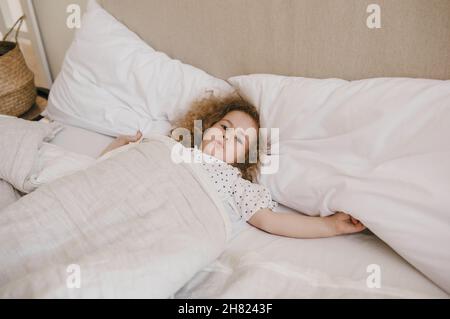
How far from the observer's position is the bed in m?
0.74

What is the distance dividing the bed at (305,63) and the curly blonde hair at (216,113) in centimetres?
12

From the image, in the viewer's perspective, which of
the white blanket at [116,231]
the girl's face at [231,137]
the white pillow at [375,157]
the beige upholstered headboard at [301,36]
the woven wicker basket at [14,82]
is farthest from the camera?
the woven wicker basket at [14,82]

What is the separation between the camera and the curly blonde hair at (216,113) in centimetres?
114

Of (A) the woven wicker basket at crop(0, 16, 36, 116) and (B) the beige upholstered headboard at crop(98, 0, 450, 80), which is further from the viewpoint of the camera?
(A) the woven wicker basket at crop(0, 16, 36, 116)

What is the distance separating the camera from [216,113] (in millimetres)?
1179

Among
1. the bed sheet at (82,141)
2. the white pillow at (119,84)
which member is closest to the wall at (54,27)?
the white pillow at (119,84)

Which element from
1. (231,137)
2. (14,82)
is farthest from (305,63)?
(14,82)

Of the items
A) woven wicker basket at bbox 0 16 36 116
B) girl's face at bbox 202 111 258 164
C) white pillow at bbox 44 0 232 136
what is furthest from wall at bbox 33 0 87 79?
girl's face at bbox 202 111 258 164

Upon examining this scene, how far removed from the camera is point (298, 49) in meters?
1.06

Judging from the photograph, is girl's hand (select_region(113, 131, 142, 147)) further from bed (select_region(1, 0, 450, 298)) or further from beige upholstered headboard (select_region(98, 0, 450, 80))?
beige upholstered headboard (select_region(98, 0, 450, 80))

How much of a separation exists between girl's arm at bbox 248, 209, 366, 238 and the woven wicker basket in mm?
1417

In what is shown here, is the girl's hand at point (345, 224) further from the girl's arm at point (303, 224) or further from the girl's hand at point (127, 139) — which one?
the girl's hand at point (127, 139)

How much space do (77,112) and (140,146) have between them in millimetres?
517
